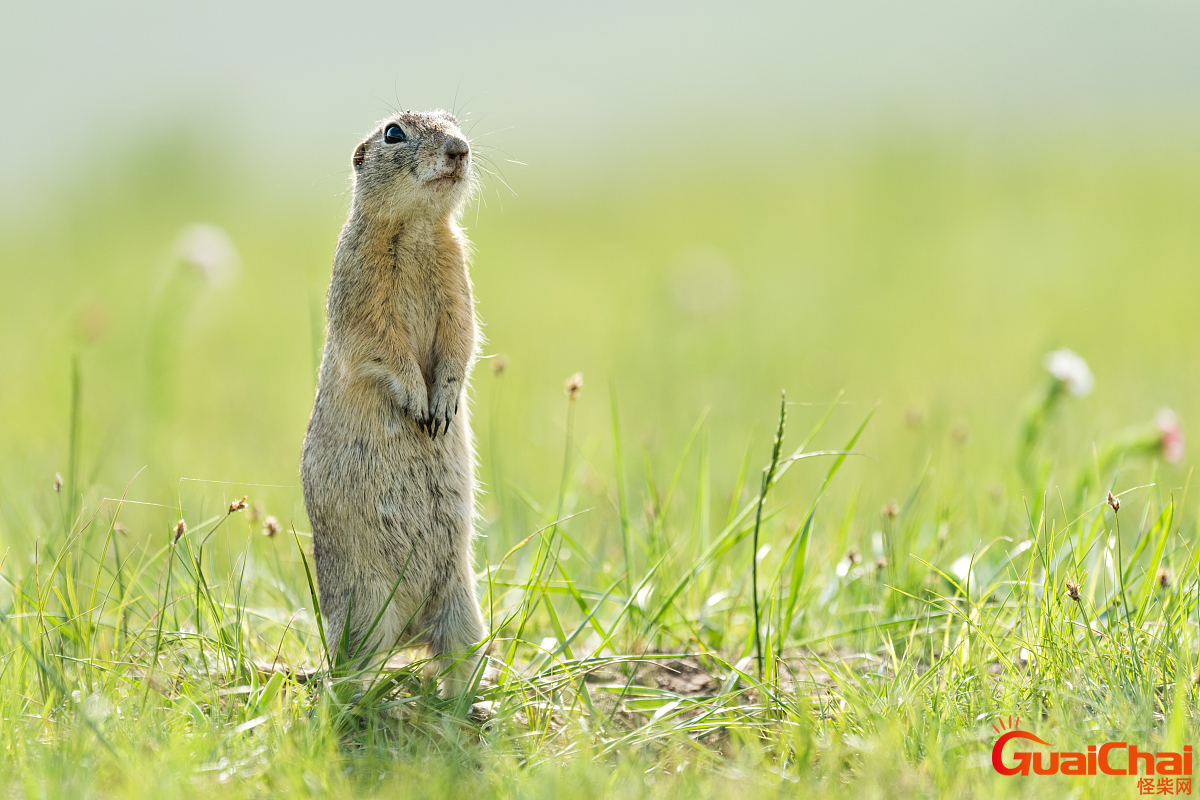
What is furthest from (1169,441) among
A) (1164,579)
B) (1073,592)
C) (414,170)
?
(414,170)

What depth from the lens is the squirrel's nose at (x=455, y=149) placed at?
3.73 meters

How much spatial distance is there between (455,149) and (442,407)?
0.93m

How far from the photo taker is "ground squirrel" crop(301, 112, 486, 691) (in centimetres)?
372

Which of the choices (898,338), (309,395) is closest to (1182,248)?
(898,338)

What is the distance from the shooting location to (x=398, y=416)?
3.83 m

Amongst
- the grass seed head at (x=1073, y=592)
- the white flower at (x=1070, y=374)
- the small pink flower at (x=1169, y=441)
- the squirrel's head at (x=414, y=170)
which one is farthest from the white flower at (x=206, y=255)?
the small pink flower at (x=1169, y=441)

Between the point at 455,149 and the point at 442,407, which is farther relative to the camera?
the point at 442,407

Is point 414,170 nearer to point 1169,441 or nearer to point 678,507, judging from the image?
point 678,507

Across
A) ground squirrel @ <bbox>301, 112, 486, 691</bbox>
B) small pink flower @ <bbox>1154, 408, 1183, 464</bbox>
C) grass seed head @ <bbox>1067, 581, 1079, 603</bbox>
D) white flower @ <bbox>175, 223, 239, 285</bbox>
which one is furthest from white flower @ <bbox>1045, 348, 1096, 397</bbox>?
white flower @ <bbox>175, 223, 239, 285</bbox>

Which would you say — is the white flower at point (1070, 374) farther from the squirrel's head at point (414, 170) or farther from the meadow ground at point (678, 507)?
the squirrel's head at point (414, 170)

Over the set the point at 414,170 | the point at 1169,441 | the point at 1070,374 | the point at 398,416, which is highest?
the point at 414,170

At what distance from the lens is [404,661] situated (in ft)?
13.7

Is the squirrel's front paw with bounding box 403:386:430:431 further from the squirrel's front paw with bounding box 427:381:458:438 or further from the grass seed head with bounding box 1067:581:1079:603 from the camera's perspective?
the grass seed head with bounding box 1067:581:1079:603

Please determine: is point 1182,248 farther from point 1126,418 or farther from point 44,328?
point 44,328
